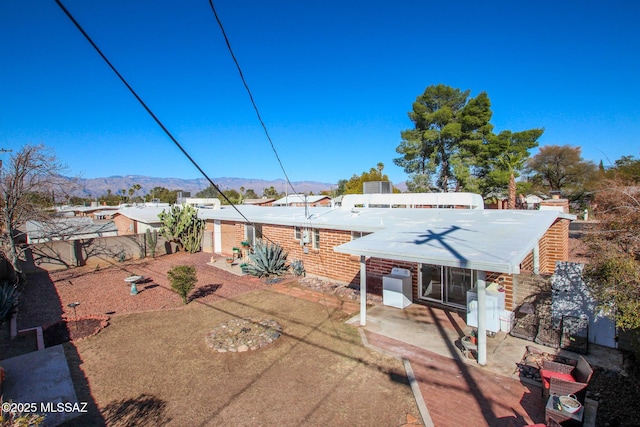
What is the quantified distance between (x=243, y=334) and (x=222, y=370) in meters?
1.40

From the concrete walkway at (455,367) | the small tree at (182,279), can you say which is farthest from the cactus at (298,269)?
the concrete walkway at (455,367)

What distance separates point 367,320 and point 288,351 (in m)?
2.40

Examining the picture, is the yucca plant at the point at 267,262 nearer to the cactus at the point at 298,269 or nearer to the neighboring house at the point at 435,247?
the cactus at the point at 298,269

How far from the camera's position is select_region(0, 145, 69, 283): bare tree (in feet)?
41.5

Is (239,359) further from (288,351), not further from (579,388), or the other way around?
(579,388)

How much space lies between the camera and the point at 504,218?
9281mm

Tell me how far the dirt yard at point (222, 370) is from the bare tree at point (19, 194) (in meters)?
4.00

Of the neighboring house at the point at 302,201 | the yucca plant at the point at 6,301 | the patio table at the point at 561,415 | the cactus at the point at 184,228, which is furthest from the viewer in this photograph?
the neighboring house at the point at 302,201

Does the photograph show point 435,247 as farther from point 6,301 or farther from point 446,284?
point 6,301

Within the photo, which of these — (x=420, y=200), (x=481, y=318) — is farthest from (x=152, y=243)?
(x=481, y=318)

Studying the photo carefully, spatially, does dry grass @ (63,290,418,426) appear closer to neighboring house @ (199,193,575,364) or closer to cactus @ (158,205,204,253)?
neighboring house @ (199,193,575,364)

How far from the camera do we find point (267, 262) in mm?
13164

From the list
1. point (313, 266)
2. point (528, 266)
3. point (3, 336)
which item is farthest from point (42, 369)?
point (528, 266)

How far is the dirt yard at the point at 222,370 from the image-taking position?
4855 mm
